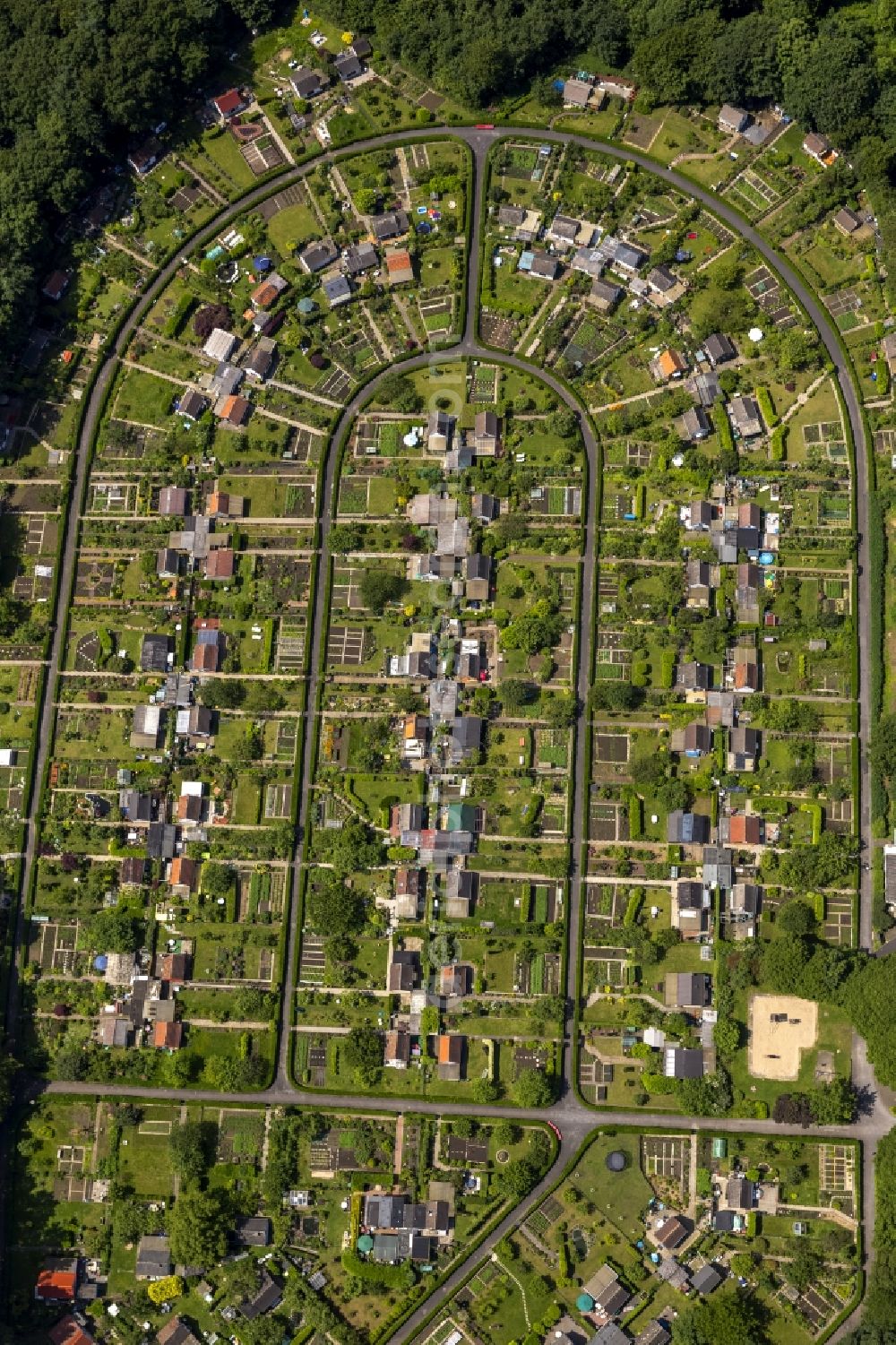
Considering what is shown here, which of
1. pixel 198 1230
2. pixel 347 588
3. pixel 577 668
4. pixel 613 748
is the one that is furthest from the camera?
pixel 347 588

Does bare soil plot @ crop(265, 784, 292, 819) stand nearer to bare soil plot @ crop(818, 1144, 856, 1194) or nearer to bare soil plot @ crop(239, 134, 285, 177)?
bare soil plot @ crop(818, 1144, 856, 1194)

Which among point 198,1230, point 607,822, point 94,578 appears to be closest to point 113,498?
point 94,578

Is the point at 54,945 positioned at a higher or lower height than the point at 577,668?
lower

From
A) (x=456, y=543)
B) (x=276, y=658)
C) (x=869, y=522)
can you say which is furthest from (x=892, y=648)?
(x=276, y=658)

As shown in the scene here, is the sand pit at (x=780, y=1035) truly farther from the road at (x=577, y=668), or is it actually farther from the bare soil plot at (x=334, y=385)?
the bare soil plot at (x=334, y=385)

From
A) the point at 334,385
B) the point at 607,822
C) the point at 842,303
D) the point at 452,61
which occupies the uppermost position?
the point at 452,61

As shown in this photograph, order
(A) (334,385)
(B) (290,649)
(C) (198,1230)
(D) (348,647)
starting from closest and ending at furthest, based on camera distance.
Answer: (C) (198,1230), (D) (348,647), (B) (290,649), (A) (334,385)

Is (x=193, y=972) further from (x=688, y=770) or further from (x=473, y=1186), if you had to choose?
(x=688, y=770)

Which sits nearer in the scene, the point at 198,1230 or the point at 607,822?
the point at 198,1230

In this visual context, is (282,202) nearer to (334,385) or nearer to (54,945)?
(334,385)
